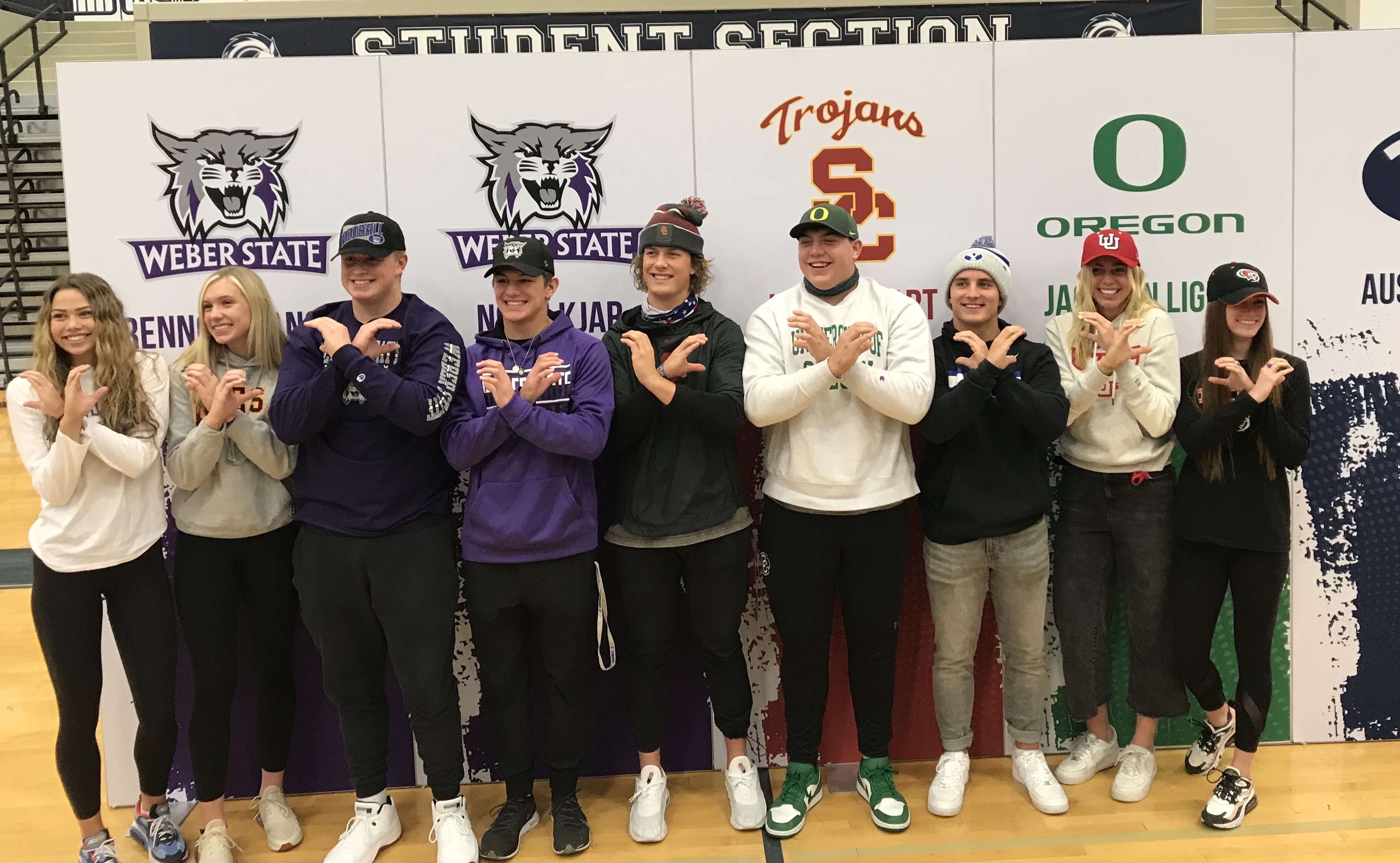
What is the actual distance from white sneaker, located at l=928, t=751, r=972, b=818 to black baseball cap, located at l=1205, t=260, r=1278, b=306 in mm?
1707

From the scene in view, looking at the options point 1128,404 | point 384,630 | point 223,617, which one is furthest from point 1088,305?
point 223,617

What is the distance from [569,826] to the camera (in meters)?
2.93

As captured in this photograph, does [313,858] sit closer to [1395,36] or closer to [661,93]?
[661,93]

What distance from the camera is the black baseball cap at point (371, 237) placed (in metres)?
2.72

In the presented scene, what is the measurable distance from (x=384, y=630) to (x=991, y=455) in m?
1.98

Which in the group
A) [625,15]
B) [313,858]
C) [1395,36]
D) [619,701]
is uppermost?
[625,15]

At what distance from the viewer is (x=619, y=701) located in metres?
3.38

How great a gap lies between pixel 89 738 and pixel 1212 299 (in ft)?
12.1

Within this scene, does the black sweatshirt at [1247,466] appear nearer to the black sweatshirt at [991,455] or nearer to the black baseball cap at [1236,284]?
the black baseball cap at [1236,284]

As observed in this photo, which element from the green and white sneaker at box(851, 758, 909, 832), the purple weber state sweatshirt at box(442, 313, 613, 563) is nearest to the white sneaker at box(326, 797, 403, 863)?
the purple weber state sweatshirt at box(442, 313, 613, 563)

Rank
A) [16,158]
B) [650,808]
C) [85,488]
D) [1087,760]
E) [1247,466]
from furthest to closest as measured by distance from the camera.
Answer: [16,158] < [1087,760] < [650,808] < [1247,466] < [85,488]

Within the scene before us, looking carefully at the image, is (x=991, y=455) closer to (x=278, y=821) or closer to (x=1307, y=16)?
(x=278, y=821)

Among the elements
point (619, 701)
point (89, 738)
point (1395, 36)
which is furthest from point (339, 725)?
point (1395, 36)

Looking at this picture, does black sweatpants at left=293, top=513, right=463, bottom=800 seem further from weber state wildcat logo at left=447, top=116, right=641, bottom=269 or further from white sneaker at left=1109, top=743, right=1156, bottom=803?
white sneaker at left=1109, top=743, right=1156, bottom=803
